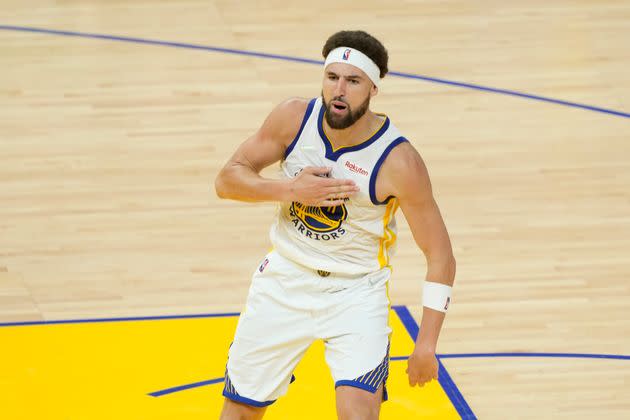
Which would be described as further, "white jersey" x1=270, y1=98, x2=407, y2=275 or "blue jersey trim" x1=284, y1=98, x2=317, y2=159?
"blue jersey trim" x1=284, y1=98, x2=317, y2=159

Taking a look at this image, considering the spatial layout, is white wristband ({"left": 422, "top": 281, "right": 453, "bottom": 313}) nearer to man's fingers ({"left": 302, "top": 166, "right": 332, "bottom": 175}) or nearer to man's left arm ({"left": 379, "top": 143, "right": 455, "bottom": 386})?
man's left arm ({"left": 379, "top": 143, "right": 455, "bottom": 386})

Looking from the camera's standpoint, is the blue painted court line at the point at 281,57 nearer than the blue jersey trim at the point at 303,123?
No

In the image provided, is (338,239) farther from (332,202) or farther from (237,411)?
(237,411)

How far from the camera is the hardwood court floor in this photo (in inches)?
298

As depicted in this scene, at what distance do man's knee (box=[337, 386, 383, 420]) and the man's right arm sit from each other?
0.77 m

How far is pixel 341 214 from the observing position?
5.28 meters

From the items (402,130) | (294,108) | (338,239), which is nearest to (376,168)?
(338,239)

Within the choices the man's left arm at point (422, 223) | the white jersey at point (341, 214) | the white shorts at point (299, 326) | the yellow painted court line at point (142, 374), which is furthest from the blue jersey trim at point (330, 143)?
the yellow painted court line at point (142, 374)

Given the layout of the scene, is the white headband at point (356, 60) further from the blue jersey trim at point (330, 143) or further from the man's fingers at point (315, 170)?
the man's fingers at point (315, 170)

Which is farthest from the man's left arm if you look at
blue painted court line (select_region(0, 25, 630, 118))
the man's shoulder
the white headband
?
blue painted court line (select_region(0, 25, 630, 118))

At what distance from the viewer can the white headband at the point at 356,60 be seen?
5.14 m

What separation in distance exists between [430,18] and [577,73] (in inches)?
80.4

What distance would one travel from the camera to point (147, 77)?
449 inches

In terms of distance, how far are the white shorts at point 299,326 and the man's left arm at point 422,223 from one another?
0.70ft
